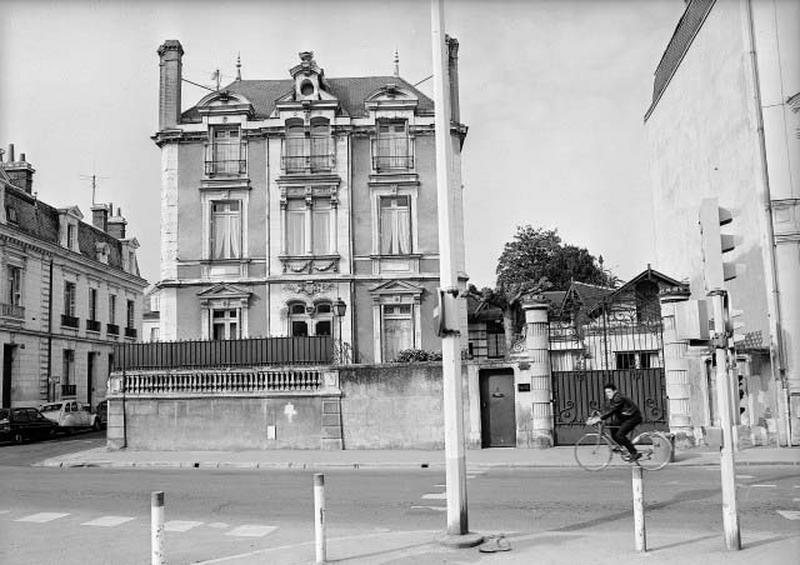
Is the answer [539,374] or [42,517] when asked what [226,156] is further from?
[42,517]

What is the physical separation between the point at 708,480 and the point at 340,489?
6.71m

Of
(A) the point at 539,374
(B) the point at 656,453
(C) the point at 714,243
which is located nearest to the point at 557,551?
(C) the point at 714,243

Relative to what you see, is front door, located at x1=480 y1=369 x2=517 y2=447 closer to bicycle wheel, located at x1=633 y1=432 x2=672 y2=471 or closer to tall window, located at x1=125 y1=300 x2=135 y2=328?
bicycle wheel, located at x1=633 y1=432 x2=672 y2=471

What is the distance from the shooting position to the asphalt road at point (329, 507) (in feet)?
32.1

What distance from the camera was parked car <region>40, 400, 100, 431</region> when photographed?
34.0 metres

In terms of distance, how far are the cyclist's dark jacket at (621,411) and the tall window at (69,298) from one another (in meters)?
34.7

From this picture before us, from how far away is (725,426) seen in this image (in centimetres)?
844

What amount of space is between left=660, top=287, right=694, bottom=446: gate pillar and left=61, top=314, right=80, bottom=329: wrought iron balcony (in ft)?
108

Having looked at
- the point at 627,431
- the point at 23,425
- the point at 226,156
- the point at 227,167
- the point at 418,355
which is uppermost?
the point at 226,156

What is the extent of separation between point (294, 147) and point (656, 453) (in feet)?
61.8

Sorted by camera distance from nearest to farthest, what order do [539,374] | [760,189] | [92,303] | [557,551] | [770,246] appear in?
[557,551] → [770,246] → [539,374] → [760,189] → [92,303]

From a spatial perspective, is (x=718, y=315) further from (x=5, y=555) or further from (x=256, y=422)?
(x=256, y=422)

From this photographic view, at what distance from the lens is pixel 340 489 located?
14008 millimetres

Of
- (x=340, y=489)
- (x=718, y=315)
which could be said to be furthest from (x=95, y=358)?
(x=718, y=315)
